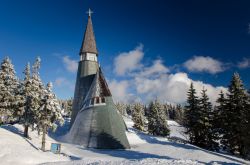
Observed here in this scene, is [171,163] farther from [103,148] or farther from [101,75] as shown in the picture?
[101,75]

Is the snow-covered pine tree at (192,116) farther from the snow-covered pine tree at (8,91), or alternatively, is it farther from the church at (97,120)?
the snow-covered pine tree at (8,91)

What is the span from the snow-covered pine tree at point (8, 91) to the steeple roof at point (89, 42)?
546 inches

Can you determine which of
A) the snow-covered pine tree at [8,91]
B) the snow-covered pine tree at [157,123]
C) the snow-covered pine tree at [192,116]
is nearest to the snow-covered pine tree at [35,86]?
the snow-covered pine tree at [8,91]

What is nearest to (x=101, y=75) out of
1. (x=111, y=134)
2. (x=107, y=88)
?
(x=107, y=88)

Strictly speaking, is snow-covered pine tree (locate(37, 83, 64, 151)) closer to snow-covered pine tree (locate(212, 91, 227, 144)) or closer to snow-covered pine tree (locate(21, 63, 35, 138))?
snow-covered pine tree (locate(21, 63, 35, 138))

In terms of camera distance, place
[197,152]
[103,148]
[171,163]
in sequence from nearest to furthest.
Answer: [171,163] → [197,152] → [103,148]

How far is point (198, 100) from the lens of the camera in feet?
128

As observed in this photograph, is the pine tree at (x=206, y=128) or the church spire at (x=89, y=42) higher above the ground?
the church spire at (x=89, y=42)

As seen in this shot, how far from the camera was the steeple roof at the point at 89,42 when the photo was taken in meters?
47.5

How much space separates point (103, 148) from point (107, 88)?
9994 mm

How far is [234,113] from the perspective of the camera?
110ft

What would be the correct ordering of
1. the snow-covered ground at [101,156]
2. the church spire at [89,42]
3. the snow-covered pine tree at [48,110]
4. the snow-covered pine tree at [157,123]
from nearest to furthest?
the snow-covered ground at [101,156]
the snow-covered pine tree at [48,110]
the church spire at [89,42]
the snow-covered pine tree at [157,123]

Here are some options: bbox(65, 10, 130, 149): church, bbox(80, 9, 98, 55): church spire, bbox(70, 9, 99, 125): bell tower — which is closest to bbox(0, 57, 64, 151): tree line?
bbox(65, 10, 130, 149): church

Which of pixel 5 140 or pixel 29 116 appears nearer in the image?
pixel 5 140
